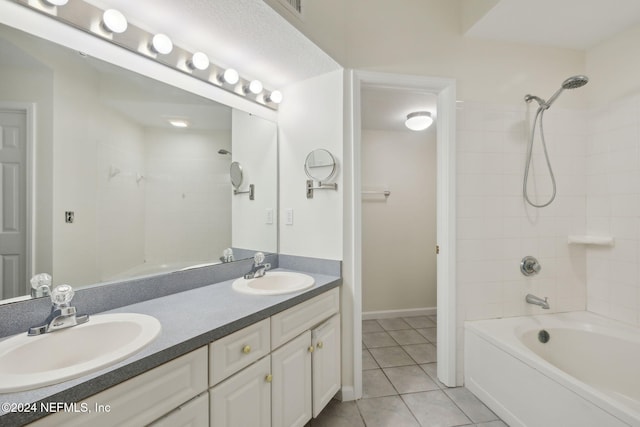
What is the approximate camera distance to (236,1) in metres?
1.12

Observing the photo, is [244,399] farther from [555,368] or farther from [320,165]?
[555,368]

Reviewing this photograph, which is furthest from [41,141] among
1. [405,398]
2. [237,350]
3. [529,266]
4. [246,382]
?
[529,266]

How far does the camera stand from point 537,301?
5.91 feet

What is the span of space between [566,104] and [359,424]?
2.59 metres

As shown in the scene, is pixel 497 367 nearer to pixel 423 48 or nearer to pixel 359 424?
pixel 359 424

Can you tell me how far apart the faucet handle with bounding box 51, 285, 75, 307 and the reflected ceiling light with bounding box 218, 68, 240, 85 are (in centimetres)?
130

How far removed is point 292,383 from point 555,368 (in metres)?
1.30

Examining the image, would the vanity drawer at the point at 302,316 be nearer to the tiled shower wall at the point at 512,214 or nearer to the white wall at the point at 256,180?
the white wall at the point at 256,180

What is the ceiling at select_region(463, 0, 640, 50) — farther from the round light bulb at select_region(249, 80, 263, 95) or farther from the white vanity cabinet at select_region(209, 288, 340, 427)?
the white vanity cabinet at select_region(209, 288, 340, 427)

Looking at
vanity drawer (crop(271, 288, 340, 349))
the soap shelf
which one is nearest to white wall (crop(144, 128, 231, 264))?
vanity drawer (crop(271, 288, 340, 349))

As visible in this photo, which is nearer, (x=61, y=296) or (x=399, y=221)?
(x=61, y=296)

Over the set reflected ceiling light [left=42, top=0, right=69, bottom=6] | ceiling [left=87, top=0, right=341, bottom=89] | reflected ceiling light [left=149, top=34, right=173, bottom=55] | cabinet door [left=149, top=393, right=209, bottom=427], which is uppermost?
ceiling [left=87, top=0, right=341, bottom=89]

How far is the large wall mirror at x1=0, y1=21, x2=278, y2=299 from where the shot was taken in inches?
36.7

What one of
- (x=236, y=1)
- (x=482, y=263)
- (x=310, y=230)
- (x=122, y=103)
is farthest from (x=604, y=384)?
(x=122, y=103)
